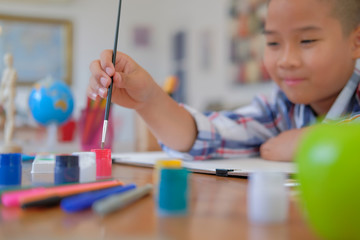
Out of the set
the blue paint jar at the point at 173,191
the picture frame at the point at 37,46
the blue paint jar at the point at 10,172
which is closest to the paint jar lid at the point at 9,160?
the blue paint jar at the point at 10,172

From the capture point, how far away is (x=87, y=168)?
434 millimetres

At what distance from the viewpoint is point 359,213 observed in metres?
0.22

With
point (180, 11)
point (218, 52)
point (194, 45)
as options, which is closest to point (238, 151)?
point (218, 52)

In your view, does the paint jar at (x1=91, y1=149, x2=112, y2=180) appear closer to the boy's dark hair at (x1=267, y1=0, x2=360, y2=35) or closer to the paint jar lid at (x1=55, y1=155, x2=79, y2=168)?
the paint jar lid at (x1=55, y1=155, x2=79, y2=168)

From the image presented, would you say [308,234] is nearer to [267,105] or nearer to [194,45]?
[267,105]

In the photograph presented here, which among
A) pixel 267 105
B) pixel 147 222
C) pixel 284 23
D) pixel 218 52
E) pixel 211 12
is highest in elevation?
pixel 211 12

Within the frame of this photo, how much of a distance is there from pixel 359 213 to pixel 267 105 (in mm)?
770

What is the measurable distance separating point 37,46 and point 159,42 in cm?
114

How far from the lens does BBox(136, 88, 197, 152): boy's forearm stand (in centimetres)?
75

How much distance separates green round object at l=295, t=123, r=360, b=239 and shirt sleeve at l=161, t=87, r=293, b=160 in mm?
541

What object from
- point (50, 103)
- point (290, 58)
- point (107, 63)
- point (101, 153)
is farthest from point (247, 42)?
point (101, 153)

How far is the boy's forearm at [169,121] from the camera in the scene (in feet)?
2.48

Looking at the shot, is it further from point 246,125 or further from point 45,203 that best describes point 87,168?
point 246,125

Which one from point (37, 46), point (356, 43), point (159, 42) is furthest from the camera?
point (159, 42)
